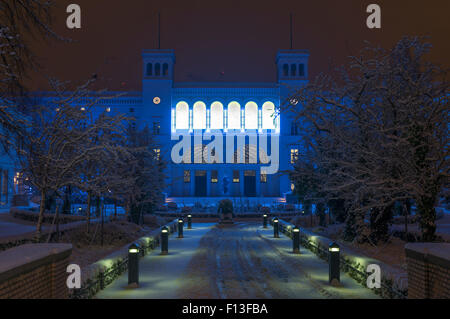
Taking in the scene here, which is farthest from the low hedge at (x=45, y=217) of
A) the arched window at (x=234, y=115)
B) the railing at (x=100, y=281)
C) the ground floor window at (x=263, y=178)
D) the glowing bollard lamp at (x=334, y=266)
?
the ground floor window at (x=263, y=178)

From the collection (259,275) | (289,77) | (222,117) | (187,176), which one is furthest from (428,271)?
(289,77)

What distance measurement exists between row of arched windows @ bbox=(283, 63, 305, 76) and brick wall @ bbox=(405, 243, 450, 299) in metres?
A: 65.9

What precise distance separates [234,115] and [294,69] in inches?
493

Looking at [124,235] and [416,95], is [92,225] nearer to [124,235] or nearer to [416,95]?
[124,235]

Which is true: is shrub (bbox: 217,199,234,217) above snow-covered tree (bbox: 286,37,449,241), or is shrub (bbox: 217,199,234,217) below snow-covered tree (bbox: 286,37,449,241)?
below

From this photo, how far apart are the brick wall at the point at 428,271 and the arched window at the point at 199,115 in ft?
204

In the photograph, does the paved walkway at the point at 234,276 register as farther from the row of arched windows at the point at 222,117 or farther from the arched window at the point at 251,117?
the arched window at the point at 251,117

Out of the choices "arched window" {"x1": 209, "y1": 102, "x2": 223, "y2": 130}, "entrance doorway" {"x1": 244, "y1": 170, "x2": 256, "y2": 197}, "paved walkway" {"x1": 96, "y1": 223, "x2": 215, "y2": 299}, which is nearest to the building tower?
"entrance doorway" {"x1": 244, "y1": 170, "x2": 256, "y2": 197}

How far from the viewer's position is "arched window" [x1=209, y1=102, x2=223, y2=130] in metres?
70.4

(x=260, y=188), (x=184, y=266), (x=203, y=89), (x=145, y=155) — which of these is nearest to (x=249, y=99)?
(x=203, y=89)

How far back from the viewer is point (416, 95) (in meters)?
12.3
